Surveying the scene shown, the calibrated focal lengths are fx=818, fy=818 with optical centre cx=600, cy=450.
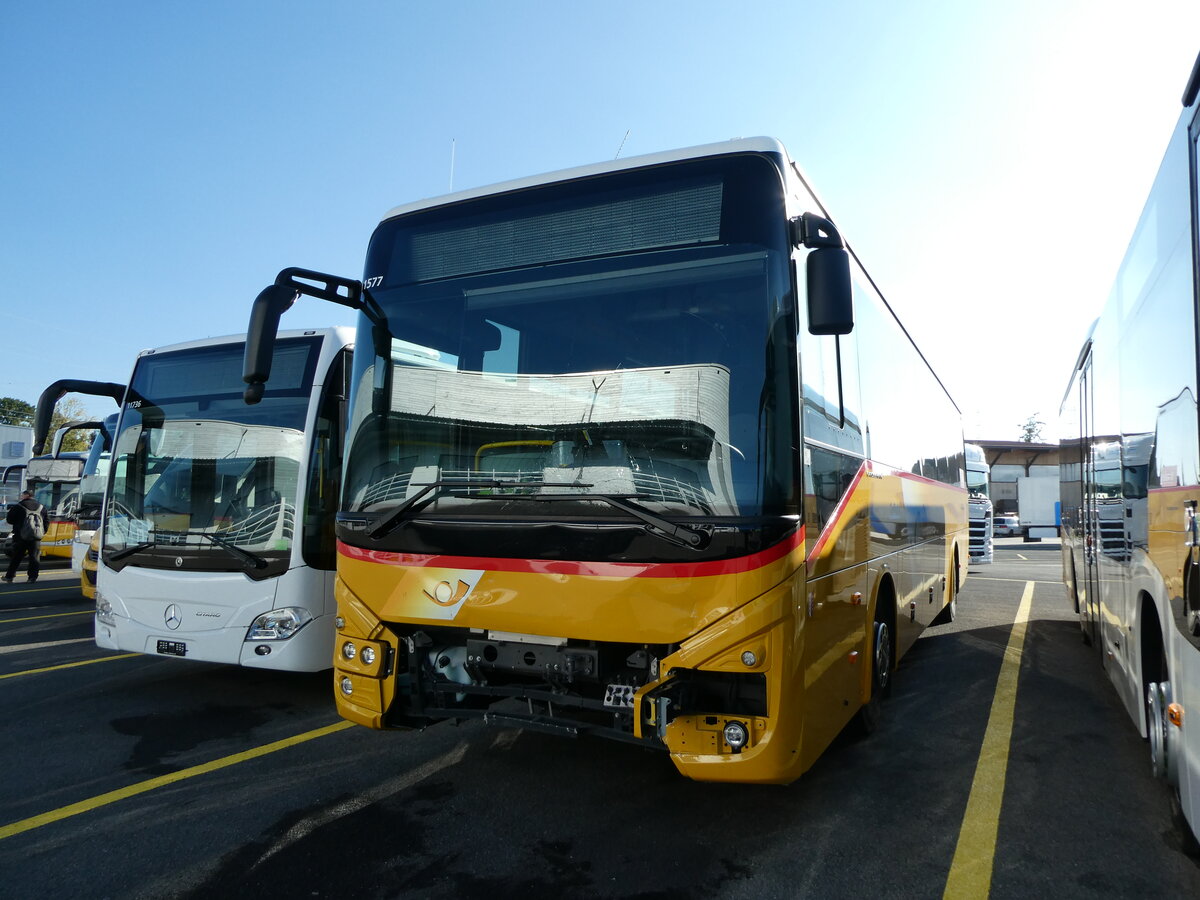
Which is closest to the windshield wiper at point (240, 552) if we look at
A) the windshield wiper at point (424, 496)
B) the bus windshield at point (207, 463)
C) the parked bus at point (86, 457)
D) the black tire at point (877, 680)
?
the bus windshield at point (207, 463)

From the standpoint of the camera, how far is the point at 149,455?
21.3 ft

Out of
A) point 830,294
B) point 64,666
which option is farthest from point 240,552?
point 830,294

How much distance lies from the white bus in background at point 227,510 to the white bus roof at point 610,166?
2088 millimetres

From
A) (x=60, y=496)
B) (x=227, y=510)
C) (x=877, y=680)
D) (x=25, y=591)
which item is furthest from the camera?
(x=60, y=496)

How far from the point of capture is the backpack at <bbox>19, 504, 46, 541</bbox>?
46.1ft

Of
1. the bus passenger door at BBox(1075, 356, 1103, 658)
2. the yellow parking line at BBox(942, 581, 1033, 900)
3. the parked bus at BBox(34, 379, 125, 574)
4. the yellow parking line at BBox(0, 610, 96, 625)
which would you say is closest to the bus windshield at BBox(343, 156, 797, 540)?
the yellow parking line at BBox(942, 581, 1033, 900)

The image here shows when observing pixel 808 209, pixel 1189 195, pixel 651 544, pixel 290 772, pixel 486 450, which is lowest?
pixel 290 772

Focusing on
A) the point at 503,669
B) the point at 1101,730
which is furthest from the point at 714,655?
the point at 1101,730

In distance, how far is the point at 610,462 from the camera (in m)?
3.60

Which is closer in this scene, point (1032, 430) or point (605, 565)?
point (605, 565)

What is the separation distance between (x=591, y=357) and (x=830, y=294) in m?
1.09

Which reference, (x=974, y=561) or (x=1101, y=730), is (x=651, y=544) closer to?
(x=1101, y=730)

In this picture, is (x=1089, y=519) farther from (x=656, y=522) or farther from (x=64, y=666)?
(x=64, y=666)

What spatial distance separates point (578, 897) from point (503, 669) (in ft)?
3.50
